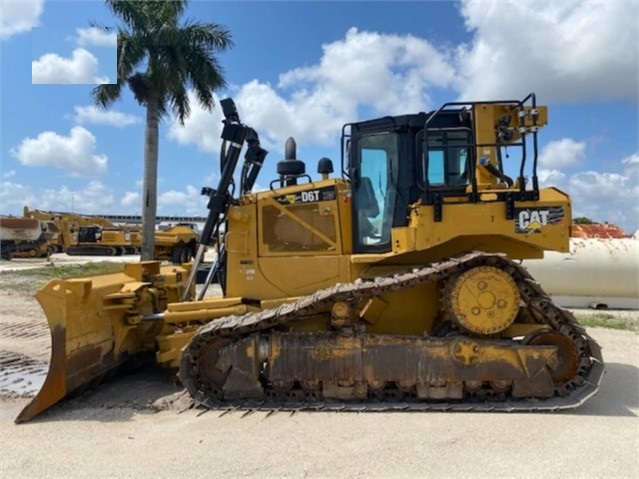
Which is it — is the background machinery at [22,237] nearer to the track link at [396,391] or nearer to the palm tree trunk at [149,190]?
the palm tree trunk at [149,190]

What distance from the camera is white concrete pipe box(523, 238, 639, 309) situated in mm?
13031

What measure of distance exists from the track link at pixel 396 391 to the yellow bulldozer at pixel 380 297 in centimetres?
2

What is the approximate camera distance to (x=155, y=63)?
20391 millimetres

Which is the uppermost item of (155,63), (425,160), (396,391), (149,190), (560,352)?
(155,63)

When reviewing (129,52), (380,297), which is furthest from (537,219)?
(129,52)

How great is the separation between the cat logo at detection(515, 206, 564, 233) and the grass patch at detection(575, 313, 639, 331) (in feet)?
19.7

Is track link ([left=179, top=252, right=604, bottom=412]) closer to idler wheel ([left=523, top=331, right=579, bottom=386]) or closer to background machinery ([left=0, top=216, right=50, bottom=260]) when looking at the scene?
idler wheel ([left=523, top=331, right=579, bottom=386])

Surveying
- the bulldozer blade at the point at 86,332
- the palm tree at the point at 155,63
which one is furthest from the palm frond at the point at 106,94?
the bulldozer blade at the point at 86,332

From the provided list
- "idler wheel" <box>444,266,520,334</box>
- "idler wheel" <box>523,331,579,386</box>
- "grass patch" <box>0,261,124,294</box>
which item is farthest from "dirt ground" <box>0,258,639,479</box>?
"grass patch" <box>0,261,124,294</box>

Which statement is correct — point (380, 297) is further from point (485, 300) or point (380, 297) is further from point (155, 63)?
point (155, 63)

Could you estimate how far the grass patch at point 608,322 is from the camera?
10.5 m

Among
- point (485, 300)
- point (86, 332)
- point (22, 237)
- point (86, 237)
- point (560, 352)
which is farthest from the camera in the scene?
point (86, 237)

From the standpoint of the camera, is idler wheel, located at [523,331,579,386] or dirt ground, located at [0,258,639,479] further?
idler wheel, located at [523,331,579,386]

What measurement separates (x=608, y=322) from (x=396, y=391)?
24.8 ft
